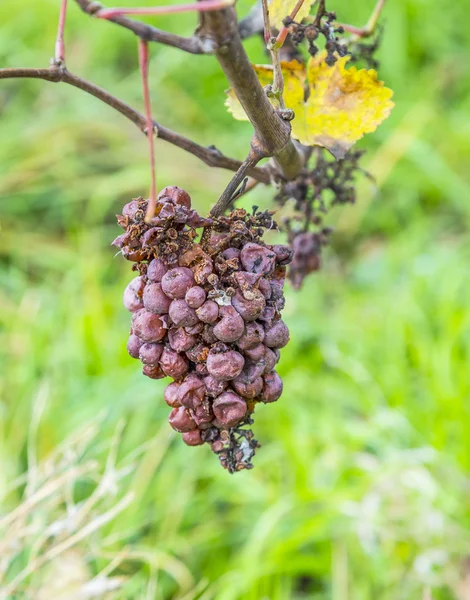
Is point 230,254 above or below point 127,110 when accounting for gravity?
below

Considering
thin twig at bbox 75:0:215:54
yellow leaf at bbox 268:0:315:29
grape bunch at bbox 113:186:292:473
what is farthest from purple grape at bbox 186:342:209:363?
yellow leaf at bbox 268:0:315:29

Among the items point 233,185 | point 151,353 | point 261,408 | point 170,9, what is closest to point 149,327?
point 151,353

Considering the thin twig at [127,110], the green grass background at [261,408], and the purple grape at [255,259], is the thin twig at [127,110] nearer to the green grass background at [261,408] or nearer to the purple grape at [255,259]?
the purple grape at [255,259]

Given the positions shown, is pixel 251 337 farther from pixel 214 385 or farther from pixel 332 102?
pixel 332 102

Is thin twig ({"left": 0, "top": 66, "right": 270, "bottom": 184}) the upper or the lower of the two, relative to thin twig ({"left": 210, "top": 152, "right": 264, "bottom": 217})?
upper

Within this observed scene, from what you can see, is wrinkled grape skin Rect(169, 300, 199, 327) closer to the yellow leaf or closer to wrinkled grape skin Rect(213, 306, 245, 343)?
wrinkled grape skin Rect(213, 306, 245, 343)

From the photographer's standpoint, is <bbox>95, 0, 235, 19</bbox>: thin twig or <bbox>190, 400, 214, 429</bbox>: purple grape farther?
<bbox>190, 400, 214, 429</bbox>: purple grape

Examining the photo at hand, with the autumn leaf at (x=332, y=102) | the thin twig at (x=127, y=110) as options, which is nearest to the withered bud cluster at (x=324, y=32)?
the autumn leaf at (x=332, y=102)

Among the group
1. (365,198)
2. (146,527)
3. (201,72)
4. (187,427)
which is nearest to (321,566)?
(146,527)
